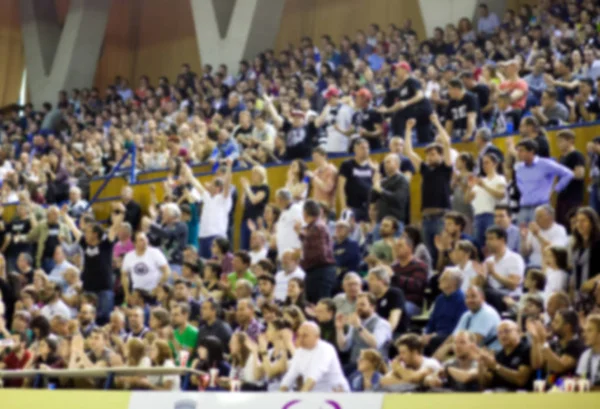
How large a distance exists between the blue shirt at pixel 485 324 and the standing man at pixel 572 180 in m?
2.55

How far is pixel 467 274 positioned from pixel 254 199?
438 cm

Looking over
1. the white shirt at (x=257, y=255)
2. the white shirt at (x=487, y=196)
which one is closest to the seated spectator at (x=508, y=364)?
the white shirt at (x=487, y=196)

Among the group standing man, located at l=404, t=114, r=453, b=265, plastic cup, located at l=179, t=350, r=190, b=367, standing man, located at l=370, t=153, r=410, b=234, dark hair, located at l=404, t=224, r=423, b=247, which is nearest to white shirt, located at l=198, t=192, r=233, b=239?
standing man, located at l=370, t=153, r=410, b=234

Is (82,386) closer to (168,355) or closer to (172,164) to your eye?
(168,355)

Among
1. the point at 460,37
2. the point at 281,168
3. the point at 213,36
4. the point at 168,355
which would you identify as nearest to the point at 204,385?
the point at 168,355

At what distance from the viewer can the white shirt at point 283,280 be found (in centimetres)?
1136

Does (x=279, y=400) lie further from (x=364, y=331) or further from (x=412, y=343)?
(x=364, y=331)

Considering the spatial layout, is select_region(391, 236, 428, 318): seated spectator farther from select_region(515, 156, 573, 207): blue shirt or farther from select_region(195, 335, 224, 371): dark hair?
select_region(195, 335, 224, 371): dark hair

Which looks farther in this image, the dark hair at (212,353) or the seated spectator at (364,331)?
the dark hair at (212,353)

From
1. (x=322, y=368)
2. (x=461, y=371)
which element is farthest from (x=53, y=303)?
(x=461, y=371)

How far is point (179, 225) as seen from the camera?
575 inches

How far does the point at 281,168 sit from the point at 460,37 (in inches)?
171

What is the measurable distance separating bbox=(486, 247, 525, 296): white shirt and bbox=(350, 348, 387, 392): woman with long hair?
1.45 m

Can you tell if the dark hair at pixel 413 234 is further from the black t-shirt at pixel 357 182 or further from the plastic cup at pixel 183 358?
the plastic cup at pixel 183 358
